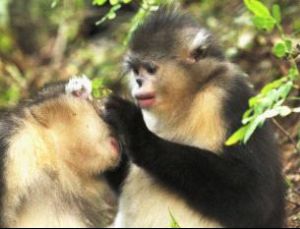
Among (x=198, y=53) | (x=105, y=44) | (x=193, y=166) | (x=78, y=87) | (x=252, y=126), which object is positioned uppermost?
(x=252, y=126)

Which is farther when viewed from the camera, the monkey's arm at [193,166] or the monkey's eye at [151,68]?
the monkey's eye at [151,68]

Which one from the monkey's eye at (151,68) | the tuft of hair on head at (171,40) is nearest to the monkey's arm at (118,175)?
the monkey's eye at (151,68)

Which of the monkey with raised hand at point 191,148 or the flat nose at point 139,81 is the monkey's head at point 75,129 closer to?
the monkey with raised hand at point 191,148

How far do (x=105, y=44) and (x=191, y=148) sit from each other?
5.88 m

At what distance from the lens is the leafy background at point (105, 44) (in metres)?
7.24

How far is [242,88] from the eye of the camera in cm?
554

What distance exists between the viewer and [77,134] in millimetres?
5203

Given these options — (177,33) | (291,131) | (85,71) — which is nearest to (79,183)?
(177,33)

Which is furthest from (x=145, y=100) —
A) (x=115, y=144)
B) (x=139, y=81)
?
(x=115, y=144)

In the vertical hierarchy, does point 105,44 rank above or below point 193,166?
below

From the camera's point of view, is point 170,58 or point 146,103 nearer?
point 146,103

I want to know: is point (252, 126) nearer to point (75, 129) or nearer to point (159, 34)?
point (75, 129)

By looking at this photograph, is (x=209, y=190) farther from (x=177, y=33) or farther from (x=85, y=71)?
(x=85, y=71)

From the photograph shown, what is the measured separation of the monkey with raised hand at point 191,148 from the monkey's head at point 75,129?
104 mm
